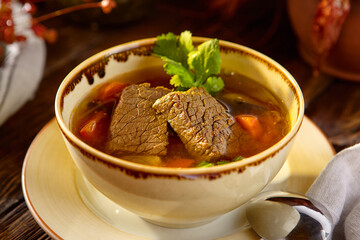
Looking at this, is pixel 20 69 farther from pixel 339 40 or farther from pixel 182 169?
pixel 339 40

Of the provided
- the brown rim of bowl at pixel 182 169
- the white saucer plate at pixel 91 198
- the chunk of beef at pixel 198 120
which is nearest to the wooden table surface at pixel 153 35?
the white saucer plate at pixel 91 198

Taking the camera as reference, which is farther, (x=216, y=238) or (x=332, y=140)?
(x=332, y=140)

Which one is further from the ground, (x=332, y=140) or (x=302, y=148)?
Result: (x=302, y=148)

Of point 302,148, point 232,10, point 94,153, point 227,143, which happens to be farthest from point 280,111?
point 232,10

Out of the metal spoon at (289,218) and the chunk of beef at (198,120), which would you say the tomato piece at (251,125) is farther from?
the metal spoon at (289,218)

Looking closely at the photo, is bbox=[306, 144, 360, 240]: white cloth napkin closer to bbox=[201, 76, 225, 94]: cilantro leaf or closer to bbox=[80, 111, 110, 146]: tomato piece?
bbox=[201, 76, 225, 94]: cilantro leaf

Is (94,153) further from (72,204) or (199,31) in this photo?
(199,31)
